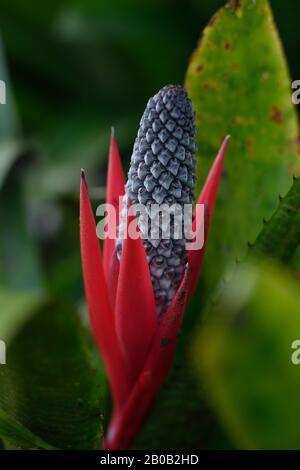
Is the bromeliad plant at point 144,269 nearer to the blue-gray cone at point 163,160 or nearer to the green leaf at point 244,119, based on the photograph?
the blue-gray cone at point 163,160

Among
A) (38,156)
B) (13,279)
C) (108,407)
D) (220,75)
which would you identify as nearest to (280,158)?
(220,75)

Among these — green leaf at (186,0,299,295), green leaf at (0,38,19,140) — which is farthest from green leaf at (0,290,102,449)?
green leaf at (0,38,19,140)

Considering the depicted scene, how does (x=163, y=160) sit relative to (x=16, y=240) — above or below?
above

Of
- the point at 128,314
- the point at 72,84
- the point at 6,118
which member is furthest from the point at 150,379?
the point at 72,84

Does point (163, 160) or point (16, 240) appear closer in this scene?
point (163, 160)

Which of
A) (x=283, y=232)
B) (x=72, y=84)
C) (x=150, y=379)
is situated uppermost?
(x=72, y=84)

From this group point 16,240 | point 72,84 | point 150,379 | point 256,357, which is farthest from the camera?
point 72,84

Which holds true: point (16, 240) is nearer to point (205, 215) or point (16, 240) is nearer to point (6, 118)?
point (6, 118)
